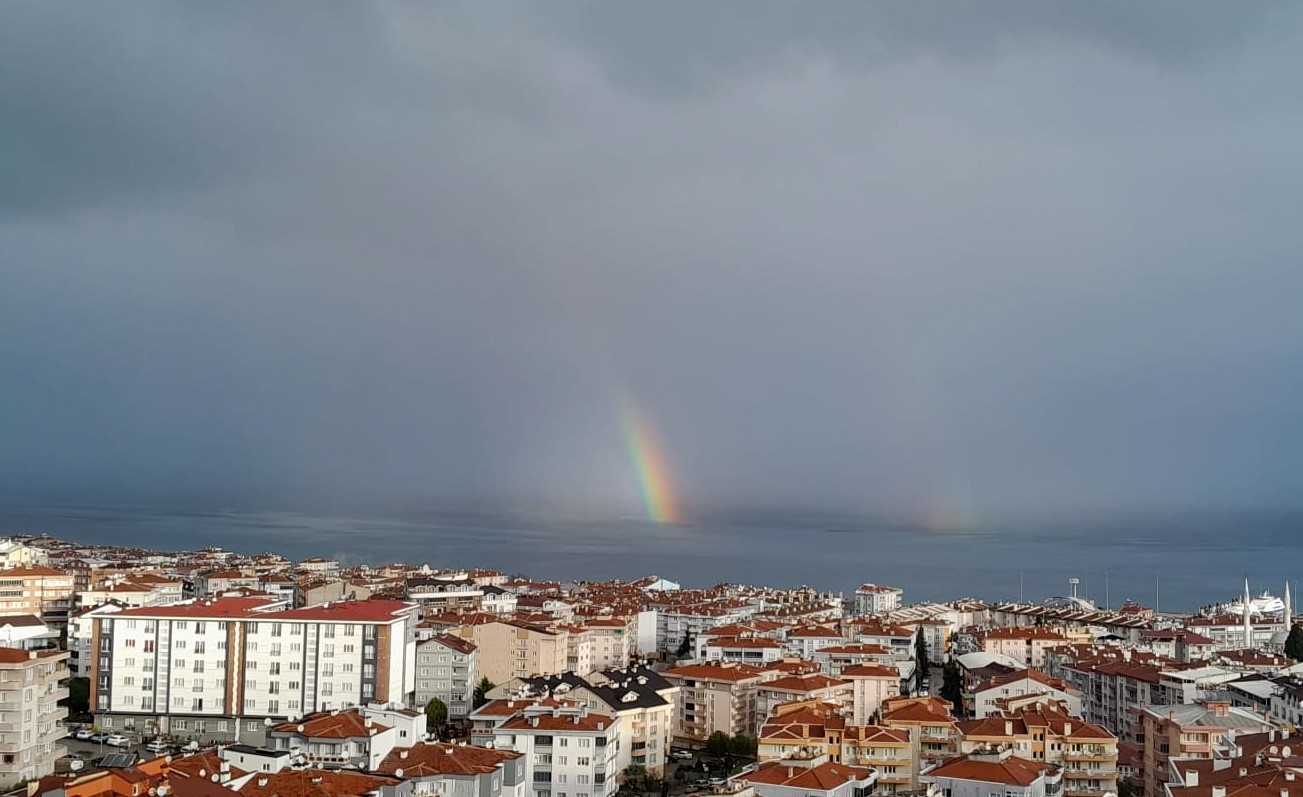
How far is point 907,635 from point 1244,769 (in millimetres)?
18619

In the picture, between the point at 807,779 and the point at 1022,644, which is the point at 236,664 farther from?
the point at 1022,644

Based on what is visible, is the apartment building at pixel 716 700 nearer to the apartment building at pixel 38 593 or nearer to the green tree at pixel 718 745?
the green tree at pixel 718 745

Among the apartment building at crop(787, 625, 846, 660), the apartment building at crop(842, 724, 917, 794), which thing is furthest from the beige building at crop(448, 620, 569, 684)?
the apartment building at crop(842, 724, 917, 794)

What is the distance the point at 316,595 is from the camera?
115ft

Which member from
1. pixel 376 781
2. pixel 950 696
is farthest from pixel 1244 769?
pixel 950 696

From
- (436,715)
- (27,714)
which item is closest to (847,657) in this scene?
(436,715)

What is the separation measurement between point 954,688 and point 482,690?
35.8 ft

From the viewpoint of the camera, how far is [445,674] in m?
25.0

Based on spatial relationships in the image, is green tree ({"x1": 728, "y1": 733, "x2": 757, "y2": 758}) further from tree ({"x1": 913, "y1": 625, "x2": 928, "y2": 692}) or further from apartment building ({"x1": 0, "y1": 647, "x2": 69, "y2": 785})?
apartment building ({"x1": 0, "y1": 647, "x2": 69, "y2": 785})

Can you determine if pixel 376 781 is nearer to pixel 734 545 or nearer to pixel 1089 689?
pixel 1089 689

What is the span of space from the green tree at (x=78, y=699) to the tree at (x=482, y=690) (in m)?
7.60

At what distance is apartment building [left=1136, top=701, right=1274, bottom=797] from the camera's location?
18.0 meters

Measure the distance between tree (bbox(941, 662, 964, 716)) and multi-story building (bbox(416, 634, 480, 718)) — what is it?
34.6 ft

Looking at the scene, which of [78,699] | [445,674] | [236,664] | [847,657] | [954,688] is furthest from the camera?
[847,657]
